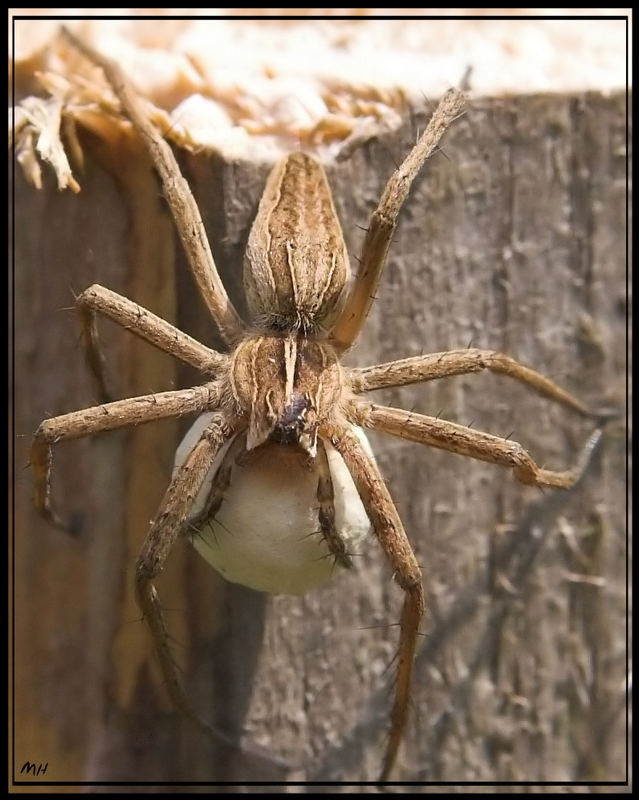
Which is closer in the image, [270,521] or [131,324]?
[270,521]

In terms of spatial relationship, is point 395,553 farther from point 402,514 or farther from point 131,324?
point 131,324

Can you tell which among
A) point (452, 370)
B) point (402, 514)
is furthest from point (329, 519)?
point (452, 370)

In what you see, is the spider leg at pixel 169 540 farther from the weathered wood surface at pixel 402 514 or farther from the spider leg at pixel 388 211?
the spider leg at pixel 388 211

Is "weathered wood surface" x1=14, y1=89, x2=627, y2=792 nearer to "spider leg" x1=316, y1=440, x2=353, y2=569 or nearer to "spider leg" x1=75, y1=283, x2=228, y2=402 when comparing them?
"spider leg" x1=75, y1=283, x2=228, y2=402

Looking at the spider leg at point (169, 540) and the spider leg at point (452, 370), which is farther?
the spider leg at point (452, 370)

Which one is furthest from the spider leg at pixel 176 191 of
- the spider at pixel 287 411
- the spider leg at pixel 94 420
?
the spider leg at pixel 94 420
